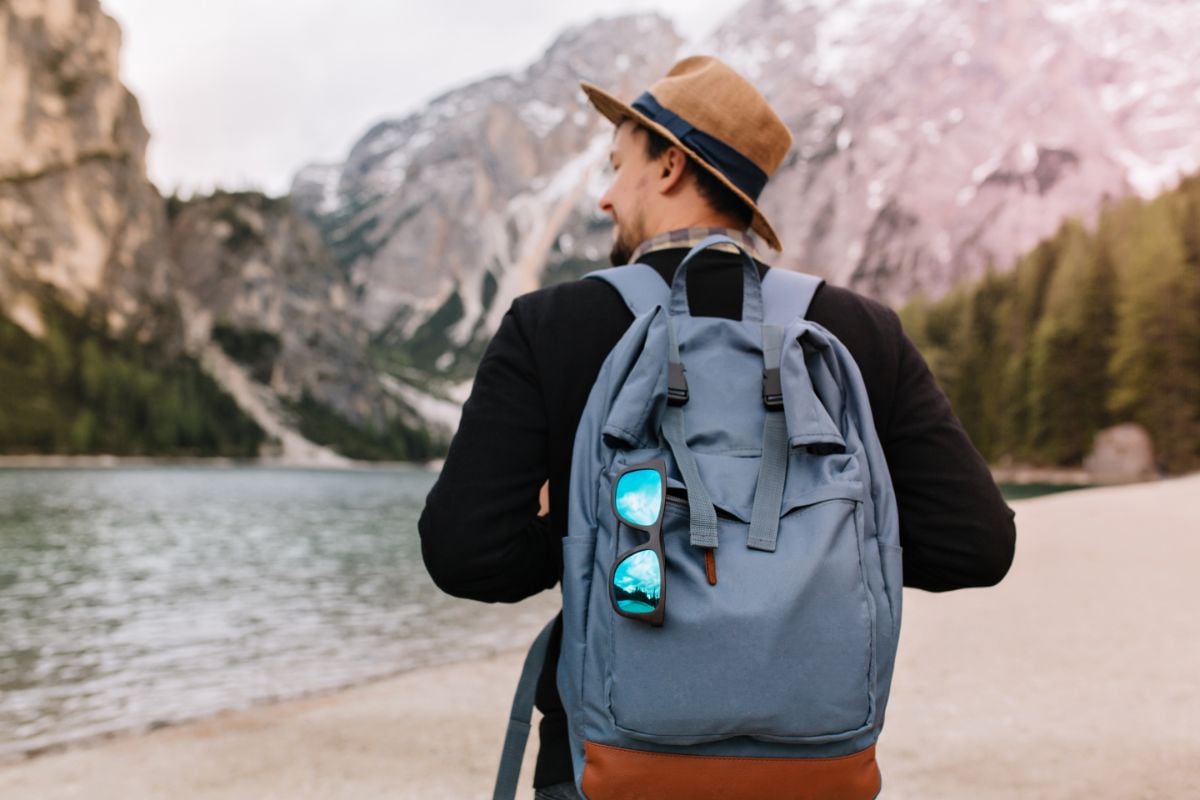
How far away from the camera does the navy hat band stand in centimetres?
192

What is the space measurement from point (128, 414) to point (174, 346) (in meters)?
22.6

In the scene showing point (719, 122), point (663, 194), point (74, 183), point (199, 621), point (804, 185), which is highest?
point (804, 185)

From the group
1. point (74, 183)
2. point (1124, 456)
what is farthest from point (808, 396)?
point (74, 183)

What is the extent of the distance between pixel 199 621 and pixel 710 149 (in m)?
16.6

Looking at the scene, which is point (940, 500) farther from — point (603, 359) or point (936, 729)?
point (936, 729)

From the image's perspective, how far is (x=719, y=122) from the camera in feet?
6.29

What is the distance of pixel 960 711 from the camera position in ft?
26.2

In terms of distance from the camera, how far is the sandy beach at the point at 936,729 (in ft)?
20.8

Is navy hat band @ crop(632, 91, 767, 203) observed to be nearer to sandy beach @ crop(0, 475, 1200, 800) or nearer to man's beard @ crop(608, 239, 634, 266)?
man's beard @ crop(608, 239, 634, 266)

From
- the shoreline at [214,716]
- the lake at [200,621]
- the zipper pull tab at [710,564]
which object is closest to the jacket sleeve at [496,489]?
the zipper pull tab at [710,564]

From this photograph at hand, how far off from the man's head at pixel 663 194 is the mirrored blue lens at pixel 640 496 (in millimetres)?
675

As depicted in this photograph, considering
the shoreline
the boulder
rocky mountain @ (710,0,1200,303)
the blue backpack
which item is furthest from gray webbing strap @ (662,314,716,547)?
rocky mountain @ (710,0,1200,303)

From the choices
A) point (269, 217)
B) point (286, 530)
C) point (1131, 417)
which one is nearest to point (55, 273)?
point (269, 217)

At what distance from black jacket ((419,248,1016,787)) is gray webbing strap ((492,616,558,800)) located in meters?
0.04
